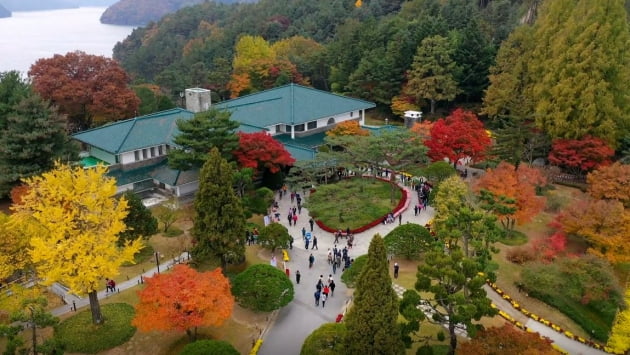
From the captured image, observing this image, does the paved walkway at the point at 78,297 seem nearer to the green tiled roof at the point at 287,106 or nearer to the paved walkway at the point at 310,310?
the paved walkway at the point at 310,310

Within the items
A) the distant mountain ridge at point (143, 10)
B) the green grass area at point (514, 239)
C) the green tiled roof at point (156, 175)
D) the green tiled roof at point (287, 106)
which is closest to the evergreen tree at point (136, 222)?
the green tiled roof at point (156, 175)

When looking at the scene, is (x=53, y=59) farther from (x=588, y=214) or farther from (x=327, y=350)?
(x=588, y=214)

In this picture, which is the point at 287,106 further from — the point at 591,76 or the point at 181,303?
the point at 181,303

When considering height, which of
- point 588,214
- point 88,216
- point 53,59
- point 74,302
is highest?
point 53,59

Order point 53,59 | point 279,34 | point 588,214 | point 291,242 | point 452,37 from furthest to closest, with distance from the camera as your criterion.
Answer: point 279,34 → point 452,37 → point 53,59 → point 291,242 → point 588,214

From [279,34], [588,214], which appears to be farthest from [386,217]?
[279,34]

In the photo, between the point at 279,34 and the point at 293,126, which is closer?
the point at 293,126

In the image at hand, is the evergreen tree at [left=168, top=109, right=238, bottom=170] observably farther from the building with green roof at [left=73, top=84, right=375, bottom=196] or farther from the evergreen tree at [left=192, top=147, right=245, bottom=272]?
the evergreen tree at [left=192, top=147, right=245, bottom=272]
